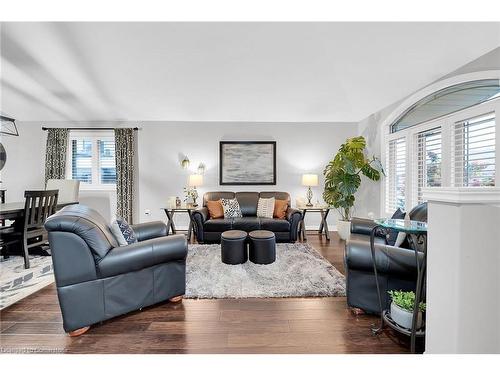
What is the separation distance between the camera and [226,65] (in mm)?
3311

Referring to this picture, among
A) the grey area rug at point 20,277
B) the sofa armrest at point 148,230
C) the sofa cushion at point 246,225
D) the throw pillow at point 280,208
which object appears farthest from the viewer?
the throw pillow at point 280,208

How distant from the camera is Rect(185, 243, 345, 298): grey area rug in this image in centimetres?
239

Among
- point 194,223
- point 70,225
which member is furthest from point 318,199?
point 70,225

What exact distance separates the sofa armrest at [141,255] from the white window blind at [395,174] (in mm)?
3706

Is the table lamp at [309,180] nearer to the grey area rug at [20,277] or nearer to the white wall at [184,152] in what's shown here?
the white wall at [184,152]

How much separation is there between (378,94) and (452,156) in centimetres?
156

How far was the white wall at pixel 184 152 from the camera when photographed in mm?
5285

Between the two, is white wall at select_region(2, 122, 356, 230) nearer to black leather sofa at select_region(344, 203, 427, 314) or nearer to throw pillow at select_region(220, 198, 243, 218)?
throw pillow at select_region(220, 198, 243, 218)

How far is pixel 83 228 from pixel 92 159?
443cm

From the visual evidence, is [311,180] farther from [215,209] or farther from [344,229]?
[215,209]

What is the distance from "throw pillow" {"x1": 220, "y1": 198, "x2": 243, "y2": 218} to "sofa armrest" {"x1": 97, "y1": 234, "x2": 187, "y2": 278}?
2.35m

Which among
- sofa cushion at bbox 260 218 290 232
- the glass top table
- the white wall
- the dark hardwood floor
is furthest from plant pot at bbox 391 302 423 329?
the white wall

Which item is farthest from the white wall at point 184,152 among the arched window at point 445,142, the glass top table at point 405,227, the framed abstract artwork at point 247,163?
the glass top table at point 405,227

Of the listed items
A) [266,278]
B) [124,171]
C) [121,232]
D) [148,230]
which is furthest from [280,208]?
[124,171]
